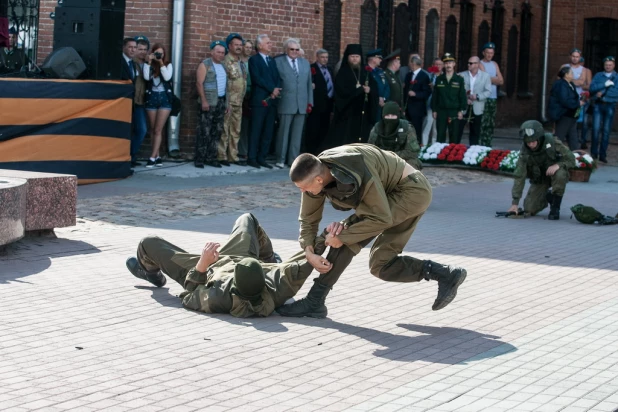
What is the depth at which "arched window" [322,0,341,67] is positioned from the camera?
21.4 m

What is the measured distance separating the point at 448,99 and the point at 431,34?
6239 millimetres

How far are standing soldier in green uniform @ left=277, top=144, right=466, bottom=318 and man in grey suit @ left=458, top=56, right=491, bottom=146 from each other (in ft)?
44.0

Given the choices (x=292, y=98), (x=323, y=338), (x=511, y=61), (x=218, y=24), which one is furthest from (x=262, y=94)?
(x=511, y=61)

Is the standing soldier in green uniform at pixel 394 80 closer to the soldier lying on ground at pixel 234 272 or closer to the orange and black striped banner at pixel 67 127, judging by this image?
the orange and black striped banner at pixel 67 127

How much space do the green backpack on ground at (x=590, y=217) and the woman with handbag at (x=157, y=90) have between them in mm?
6288

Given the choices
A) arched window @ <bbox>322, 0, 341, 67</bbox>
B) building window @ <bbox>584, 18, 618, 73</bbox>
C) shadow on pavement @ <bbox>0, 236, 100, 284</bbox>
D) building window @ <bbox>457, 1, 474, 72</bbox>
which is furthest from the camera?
building window @ <bbox>584, 18, 618, 73</bbox>

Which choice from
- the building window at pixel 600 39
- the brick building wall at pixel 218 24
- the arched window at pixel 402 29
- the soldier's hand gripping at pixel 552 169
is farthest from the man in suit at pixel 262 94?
the building window at pixel 600 39

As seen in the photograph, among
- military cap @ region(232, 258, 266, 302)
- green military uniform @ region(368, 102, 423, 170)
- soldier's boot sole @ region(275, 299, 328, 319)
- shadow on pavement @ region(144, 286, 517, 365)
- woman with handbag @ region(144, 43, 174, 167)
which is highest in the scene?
woman with handbag @ region(144, 43, 174, 167)

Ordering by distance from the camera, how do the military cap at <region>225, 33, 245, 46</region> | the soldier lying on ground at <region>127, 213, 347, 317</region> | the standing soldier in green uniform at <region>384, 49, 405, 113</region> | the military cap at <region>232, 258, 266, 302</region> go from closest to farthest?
1. the military cap at <region>232, 258, 266, 302</region>
2. the soldier lying on ground at <region>127, 213, 347, 317</region>
3. the military cap at <region>225, 33, 245, 46</region>
4. the standing soldier in green uniform at <region>384, 49, 405, 113</region>

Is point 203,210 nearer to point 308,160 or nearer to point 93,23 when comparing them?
point 93,23

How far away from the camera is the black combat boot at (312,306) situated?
26.1 ft

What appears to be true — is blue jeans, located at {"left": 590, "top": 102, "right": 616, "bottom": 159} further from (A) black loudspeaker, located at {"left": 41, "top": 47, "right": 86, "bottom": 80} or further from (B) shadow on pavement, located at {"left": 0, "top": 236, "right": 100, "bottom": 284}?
(B) shadow on pavement, located at {"left": 0, "top": 236, "right": 100, "bottom": 284}

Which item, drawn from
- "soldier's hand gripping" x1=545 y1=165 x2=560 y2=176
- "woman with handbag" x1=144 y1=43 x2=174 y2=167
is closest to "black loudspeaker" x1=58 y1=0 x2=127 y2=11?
"woman with handbag" x1=144 y1=43 x2=174 y2=167

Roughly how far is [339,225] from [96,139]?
8.26 m
